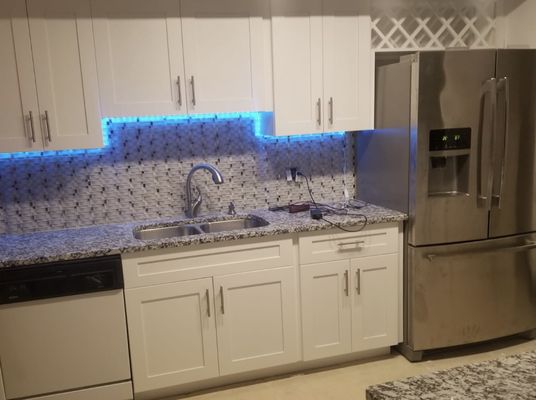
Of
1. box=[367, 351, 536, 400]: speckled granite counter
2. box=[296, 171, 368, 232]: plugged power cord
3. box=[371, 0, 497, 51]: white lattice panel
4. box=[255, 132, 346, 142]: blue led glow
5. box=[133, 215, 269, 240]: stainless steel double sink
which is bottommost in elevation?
box=[367, 351, 536, 400]: speckled granite counter

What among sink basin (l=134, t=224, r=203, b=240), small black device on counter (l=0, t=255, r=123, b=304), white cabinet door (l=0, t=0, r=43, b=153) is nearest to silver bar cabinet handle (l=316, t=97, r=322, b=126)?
sink basin (l=134, t=224, r=203, b=240)

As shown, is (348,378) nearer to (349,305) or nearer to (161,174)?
(349,305)

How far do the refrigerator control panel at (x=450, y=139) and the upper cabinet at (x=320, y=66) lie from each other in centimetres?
46

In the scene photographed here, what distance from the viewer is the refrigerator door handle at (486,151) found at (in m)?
2.44

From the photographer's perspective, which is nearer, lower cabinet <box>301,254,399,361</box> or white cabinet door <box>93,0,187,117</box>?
white cabinet door <box>93,0,187,117</box>

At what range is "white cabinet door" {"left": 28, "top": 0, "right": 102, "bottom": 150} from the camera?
221 cm

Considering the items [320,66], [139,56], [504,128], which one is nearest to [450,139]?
[504,128]

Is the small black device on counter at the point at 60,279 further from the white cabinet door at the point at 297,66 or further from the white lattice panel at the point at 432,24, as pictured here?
the white lattice panel at the point at 432,24

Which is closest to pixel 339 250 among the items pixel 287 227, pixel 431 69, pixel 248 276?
pixel 287 227

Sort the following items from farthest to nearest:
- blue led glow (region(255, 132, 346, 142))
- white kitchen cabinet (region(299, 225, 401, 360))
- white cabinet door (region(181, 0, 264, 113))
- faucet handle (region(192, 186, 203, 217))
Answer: blue led glow (region(255, 132, 346, 142)) < faucet handle (region(192, 186, 203, 217)) < white kitchen cabinet (region(299, 225, 401, 360)) < white cabinet door (region(181, 0, 264, 113))

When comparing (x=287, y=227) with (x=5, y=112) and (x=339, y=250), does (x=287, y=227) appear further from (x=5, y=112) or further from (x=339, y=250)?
(x=5, y=112)

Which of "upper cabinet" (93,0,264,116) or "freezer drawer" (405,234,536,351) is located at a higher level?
"upper cabinet" (93,0,264,116)

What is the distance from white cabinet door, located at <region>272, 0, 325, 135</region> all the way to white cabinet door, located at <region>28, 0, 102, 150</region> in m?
0.98

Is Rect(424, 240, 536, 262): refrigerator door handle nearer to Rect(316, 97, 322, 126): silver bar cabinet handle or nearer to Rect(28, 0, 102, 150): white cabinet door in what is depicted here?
Rect(316, 97, 322, 126): silver bar cabinet handle
